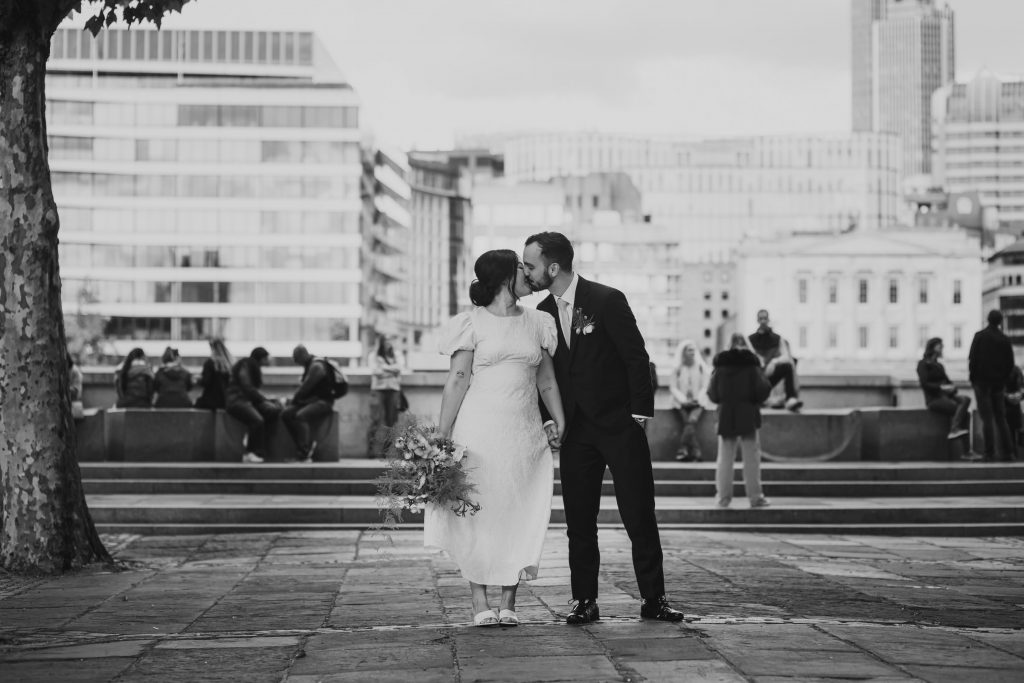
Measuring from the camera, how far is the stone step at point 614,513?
1465 centimetres

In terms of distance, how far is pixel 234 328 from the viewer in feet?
322

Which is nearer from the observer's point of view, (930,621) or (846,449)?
(930,621)

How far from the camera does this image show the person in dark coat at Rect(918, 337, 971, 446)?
1967cm

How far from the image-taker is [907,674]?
5.79 metres

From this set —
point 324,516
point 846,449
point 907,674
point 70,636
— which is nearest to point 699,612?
point 907,674

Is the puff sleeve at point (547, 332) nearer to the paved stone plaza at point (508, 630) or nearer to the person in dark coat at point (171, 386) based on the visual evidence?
the paved stone plaza at point (508, 630)

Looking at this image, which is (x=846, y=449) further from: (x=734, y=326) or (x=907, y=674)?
(x=734, y=326)

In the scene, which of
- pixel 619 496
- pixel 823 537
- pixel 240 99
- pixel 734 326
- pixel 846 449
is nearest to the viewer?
pixel 619 496

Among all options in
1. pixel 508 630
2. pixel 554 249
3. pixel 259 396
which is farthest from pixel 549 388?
pixel 259 396

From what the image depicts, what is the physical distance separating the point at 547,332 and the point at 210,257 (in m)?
92.8

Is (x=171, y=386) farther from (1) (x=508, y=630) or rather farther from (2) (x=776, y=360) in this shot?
(1) (x=508, y=630)

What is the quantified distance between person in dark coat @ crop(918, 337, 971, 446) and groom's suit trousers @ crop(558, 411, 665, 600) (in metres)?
13.0

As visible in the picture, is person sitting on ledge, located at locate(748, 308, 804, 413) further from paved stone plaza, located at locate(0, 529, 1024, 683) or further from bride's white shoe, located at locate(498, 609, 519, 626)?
bride's white shoe, located at locate(498, 609, 519, 626)

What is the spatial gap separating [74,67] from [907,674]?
101m
